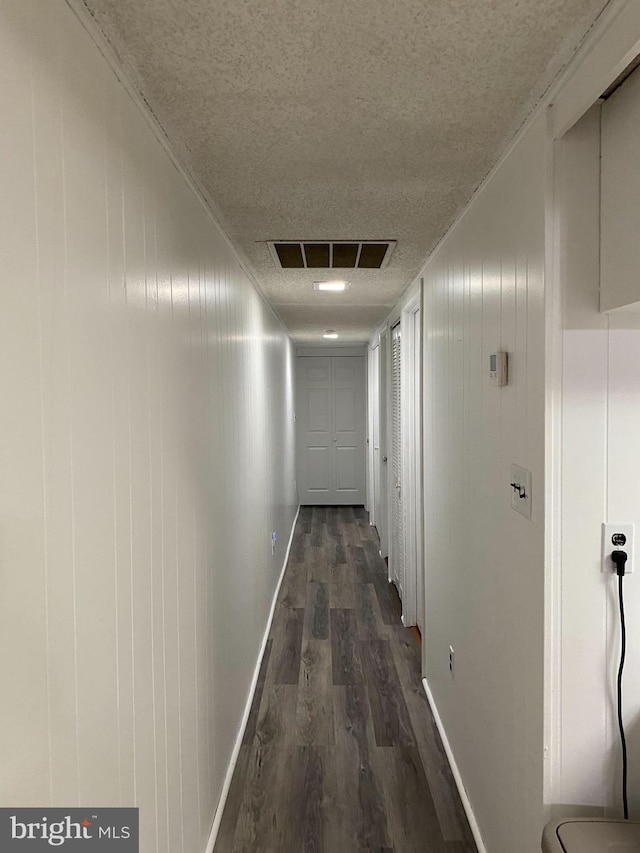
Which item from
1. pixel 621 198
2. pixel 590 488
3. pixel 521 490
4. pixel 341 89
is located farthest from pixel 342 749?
pixel 341 89

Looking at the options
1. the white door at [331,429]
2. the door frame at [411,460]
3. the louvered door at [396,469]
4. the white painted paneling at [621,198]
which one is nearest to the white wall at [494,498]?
the white painted paneling at [621,198]

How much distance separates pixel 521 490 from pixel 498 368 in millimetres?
381

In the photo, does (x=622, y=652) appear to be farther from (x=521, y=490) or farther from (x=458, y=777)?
(x=458, y=777)

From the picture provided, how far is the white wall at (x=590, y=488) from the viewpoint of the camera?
1255 millimetres

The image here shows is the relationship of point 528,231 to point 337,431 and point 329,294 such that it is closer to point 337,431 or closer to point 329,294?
point 329,294

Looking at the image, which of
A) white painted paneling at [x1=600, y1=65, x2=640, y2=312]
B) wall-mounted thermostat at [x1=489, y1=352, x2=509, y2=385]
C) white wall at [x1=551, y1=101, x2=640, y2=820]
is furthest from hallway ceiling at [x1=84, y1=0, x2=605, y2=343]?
wall-mounted thermostat at [x1=489, y1=352, x2=509, y2=385]

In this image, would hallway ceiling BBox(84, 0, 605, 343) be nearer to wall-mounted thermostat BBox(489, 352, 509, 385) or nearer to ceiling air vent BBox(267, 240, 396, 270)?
ceiling air vent BBox(267, 240, 396, 270)

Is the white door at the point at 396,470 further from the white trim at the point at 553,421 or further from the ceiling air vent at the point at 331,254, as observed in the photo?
the white trim at the point at 553,421

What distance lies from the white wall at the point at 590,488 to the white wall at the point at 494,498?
2.4 inches

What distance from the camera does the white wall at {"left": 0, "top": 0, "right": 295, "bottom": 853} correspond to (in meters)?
0.73

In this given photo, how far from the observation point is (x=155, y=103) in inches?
50.3

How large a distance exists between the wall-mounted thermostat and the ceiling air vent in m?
1.06

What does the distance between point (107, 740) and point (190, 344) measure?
3.46 feet

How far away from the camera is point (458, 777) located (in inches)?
84.5
